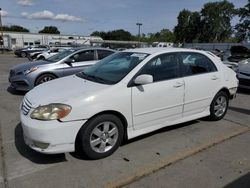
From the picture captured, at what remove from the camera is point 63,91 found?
12.8 ft

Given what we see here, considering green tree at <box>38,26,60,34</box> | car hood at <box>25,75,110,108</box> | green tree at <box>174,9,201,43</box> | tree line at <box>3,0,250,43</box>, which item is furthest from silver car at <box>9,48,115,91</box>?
green tree at <box>38,26,60,34</box>

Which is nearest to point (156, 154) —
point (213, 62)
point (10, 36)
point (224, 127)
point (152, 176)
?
point (152, 176)

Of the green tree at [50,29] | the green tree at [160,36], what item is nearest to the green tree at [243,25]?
the green tree at [160,36]

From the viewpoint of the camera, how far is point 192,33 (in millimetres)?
81438

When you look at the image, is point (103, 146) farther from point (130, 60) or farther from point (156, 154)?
→ point (130, 60)

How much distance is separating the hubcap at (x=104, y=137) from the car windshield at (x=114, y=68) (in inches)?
25.9

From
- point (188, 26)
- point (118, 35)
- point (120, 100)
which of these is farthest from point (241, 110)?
point (118, 35)

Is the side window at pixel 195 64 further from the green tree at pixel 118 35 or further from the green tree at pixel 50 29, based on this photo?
the green tree at pixel 50 29

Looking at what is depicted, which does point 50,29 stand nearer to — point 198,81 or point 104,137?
point 198,81

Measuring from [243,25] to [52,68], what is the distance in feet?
144

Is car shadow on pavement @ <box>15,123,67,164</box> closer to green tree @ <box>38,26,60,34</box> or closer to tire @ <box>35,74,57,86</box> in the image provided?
tire @ <box>35,74,57,86</box>

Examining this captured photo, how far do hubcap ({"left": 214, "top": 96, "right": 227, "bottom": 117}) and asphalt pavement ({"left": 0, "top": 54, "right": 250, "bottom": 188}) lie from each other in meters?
0.55

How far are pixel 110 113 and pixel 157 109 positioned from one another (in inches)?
34.8

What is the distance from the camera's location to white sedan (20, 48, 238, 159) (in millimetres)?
3521
